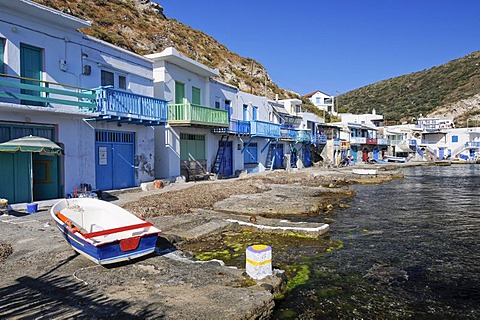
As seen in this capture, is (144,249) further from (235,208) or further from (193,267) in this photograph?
(235,208)

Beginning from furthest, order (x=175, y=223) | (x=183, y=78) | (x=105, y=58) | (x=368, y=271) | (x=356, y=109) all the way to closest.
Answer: (x=356, y=109) → (x=183, y=78) → (x=105, y=58) → (x=175, y=223) → (x=368, y=271)

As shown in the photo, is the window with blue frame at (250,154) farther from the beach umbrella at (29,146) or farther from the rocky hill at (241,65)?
the rocky hill at (241,65)

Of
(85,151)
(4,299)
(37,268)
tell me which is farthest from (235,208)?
(4,299)

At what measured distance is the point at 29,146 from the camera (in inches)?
459

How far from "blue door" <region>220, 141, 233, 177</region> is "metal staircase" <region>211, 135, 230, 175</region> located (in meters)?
0.37

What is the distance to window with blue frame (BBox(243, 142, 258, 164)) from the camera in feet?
102

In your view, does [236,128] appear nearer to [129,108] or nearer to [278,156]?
[278,156]

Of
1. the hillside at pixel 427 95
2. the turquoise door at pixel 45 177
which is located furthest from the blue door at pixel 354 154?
the turquoise door at pixel 45 177

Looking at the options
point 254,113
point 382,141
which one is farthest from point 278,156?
point 382,141

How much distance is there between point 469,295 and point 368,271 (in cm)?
188

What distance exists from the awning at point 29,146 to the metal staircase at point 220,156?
14812 mm

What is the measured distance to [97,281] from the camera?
613 cm

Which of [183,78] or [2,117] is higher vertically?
[183,78]

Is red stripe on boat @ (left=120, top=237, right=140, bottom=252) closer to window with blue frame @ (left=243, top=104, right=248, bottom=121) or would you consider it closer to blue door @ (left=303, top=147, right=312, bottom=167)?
window with blue frame @ (left=243, top=104, right=248, bottom=121)
